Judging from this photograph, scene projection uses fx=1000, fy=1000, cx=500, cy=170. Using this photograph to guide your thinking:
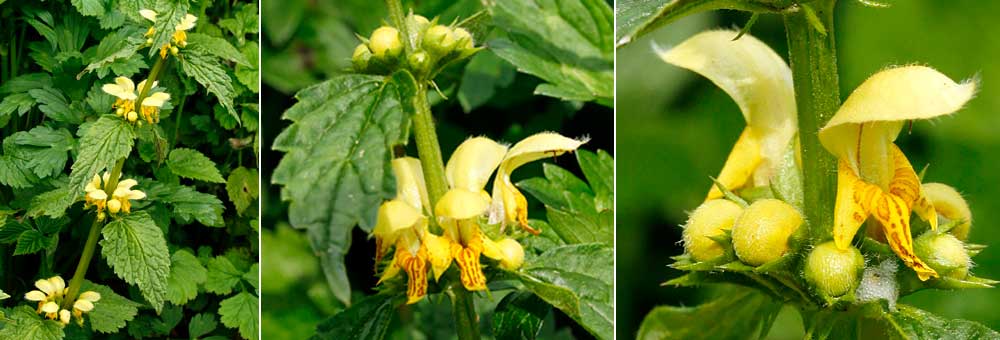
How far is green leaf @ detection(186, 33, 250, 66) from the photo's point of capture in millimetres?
1418

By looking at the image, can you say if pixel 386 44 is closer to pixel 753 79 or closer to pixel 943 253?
pixel 753 79

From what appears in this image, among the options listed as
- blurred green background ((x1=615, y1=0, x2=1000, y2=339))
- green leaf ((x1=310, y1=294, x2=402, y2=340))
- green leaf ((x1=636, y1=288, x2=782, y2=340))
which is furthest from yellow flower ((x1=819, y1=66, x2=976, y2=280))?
blurred green background ((x1=615, y1=0, x2=1000, y2=339))

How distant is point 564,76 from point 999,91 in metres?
0.73

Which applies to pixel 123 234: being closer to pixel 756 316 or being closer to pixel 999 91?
pixel 756 316

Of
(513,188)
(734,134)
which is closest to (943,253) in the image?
(513,188)

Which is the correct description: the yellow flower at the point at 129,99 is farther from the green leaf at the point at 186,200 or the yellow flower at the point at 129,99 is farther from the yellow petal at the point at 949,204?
the yellow petal at the point at 949,204

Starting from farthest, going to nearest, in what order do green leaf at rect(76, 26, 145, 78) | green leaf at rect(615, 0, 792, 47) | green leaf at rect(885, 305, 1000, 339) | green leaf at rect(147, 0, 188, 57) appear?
green leaf at rect(76, 26, 145, 78) → green leaf at rect(147, 0, 188, 57) → green leaf at rect(885, 305, 1000, 339) → green leaf at rect(615, 0, 792, 47)

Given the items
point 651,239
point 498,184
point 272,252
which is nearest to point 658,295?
point 651,239

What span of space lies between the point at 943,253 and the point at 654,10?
296 mm

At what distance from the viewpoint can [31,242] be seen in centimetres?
134

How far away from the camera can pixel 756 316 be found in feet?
3.10

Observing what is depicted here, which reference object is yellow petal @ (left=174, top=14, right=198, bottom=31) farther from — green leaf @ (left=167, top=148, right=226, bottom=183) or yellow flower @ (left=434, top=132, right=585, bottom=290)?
yellow flower @ (left=434, top=132, right=585, bottom=290)

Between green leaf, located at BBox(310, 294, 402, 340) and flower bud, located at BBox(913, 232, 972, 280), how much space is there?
1.53ft

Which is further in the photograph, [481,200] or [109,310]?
[109,310]
